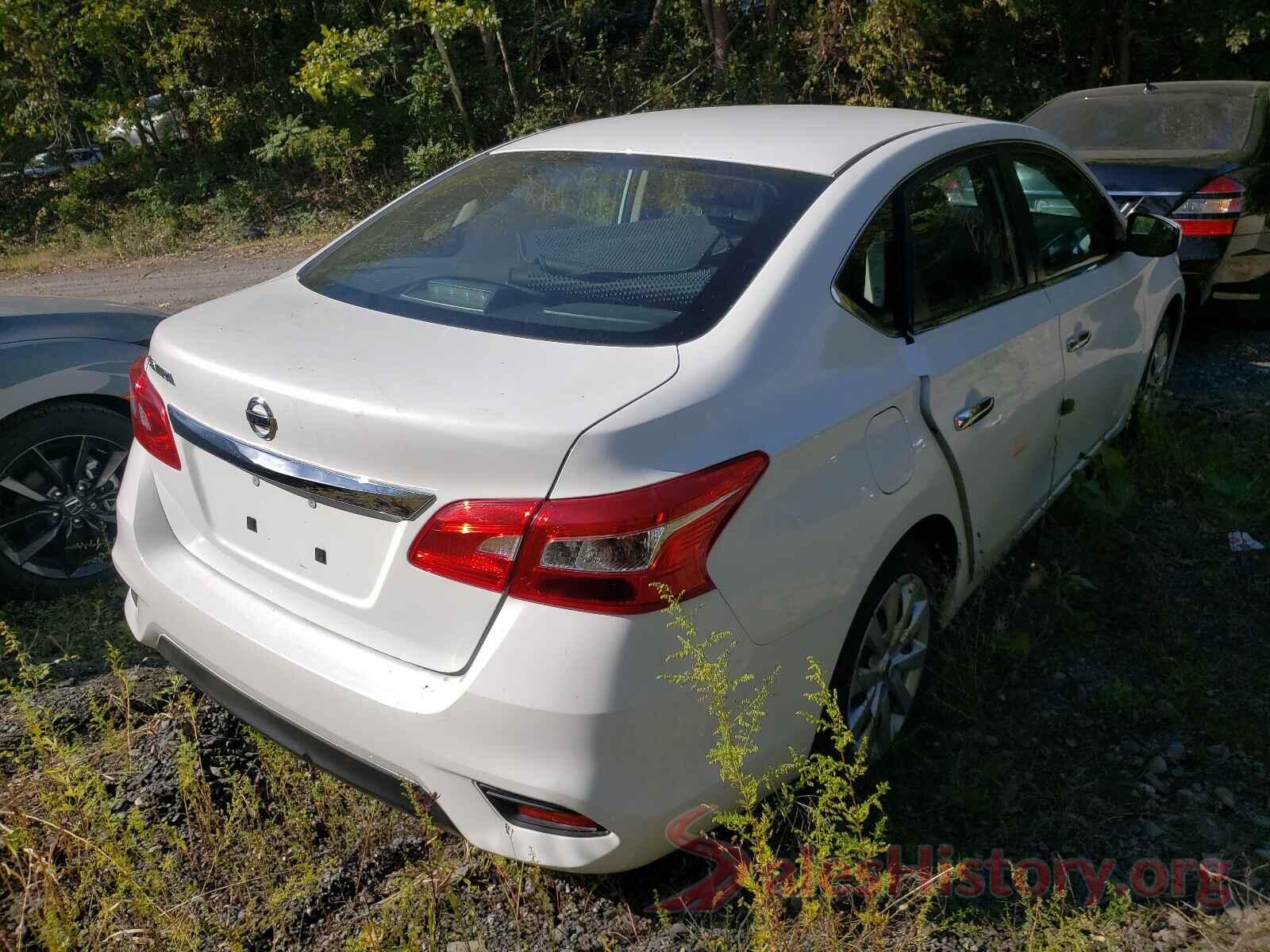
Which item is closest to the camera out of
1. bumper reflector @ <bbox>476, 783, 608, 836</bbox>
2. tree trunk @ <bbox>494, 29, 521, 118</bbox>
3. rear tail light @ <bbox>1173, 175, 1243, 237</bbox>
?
bumper reflector @ <bbox>476, 783, 608, 836</bbox>

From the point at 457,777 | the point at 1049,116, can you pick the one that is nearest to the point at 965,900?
the point at 457,777

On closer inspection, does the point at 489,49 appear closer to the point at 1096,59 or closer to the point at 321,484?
the point at 1096,59

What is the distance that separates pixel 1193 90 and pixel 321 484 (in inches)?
286

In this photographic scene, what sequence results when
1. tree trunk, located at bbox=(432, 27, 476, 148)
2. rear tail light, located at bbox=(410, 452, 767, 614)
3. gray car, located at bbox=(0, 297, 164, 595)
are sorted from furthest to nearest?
tree trunk, located at bbox=(432, 27, 476, 148)
gray car, located at bbox=(0, 297, 164, 595)
rear tail light, located at bbox=(410, 452, 767, 614)

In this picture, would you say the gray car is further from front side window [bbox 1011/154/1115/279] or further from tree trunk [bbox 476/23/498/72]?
tree trunk [bbox 476/23/498/72]

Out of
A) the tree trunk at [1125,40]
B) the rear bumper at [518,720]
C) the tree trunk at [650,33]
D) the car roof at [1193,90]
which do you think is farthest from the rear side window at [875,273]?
the tree trunk at [650,33]

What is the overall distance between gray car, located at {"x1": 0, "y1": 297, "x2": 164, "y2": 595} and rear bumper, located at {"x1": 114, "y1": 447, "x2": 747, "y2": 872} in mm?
1905

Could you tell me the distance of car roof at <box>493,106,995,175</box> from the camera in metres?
3.01

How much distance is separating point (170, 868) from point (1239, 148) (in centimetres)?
667

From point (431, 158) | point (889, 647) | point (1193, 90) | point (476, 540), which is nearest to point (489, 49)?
point (431, 158)

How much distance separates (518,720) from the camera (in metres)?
2.10

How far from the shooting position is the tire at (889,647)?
8.77 ft

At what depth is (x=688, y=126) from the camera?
3363 millimetres

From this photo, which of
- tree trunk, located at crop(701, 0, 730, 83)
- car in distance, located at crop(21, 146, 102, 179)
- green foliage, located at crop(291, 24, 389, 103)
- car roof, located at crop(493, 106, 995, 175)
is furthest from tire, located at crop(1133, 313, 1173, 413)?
A: car in distance, located at crop(21, 146, 102, 179)
